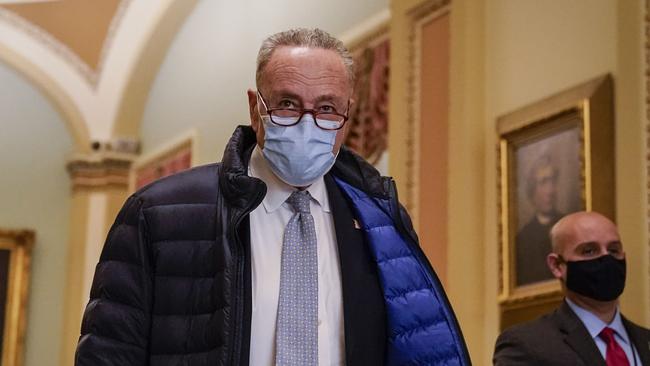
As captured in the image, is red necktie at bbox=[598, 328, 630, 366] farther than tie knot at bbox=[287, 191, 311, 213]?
Yes

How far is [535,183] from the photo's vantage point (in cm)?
612

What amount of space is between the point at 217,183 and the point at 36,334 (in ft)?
35.8

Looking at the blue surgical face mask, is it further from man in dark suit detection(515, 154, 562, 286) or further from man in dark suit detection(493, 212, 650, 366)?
man in dark suit detection(515, 154, 562, 286)

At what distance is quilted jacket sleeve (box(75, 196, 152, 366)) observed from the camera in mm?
2391

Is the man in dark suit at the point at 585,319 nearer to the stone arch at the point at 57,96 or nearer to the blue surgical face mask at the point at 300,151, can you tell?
the blue surgical face mask at the point at 300,151

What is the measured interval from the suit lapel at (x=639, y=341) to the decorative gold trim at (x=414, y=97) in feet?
8.28

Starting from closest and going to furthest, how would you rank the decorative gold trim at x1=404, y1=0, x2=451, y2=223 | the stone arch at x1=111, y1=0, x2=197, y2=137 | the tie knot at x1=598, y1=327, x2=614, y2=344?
the tie knot at x1=598, y1=327, x2=614, y2=344, the decorative gold trim at x1=404, y1=0, x2=451, y2=223, the stone arch at x1=111, y1=0, x2=197, y2=137

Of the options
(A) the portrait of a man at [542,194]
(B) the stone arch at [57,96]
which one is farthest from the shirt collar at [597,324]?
(B) the stone arch at [57,96]

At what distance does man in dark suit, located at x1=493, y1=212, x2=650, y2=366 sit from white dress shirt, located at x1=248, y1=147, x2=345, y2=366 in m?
2.20

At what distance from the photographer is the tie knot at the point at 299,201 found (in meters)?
2.60

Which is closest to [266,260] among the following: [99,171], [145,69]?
[145,69]

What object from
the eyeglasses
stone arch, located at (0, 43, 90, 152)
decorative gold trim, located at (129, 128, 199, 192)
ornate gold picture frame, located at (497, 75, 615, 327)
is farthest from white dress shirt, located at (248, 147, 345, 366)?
stone arch, located at (0, 43, 90, 152)

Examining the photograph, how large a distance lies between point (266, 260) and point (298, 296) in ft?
0.38

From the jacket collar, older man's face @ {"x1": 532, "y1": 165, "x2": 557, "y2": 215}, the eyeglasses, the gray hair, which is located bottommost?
the jacket collar
